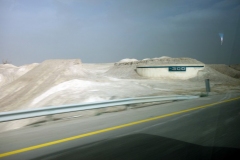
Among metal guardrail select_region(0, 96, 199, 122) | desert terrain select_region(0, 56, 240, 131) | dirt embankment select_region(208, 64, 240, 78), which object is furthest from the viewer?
dirt embankment select_region(208, 64, 240, 78)

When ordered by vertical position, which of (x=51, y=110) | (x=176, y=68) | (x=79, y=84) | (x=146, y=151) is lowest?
(x=146, y=151)

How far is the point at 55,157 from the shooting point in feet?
17.6

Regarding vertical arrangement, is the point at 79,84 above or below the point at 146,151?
above

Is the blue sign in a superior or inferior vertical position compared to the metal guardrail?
superior

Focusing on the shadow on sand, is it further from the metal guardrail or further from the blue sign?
the blue sign

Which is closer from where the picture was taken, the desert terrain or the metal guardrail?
the metal guardrail

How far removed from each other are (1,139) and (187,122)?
229 inches

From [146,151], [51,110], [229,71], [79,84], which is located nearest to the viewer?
[146,151]

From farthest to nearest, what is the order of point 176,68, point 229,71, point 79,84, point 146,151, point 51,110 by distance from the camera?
point 229,71, point 176,68, point 79,84, point 51,110, point 146,151

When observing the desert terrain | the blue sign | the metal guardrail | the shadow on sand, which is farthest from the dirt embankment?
the shadow on sand

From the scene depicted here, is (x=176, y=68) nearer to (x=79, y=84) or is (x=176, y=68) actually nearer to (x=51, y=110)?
(x=79, y=84)

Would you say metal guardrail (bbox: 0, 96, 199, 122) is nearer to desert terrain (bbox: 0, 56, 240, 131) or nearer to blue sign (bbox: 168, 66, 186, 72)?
desert terrain (bbox: 0, 56, 240, 131)

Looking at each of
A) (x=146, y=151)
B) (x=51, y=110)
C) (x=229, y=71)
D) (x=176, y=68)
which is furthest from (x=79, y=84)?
(x=229, y=71)

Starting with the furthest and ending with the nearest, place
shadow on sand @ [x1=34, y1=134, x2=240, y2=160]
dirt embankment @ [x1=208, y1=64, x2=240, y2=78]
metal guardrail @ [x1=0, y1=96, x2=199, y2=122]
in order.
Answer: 1. dirt embankment @ [x1=208, y1=64, x2=240, y2=78]
2. metal guardrail @ [x1=0, y1=96, x2=199, y2=122]
3. shadow on sand @ [x1=34, y1=134, x2=240, y2=160]
